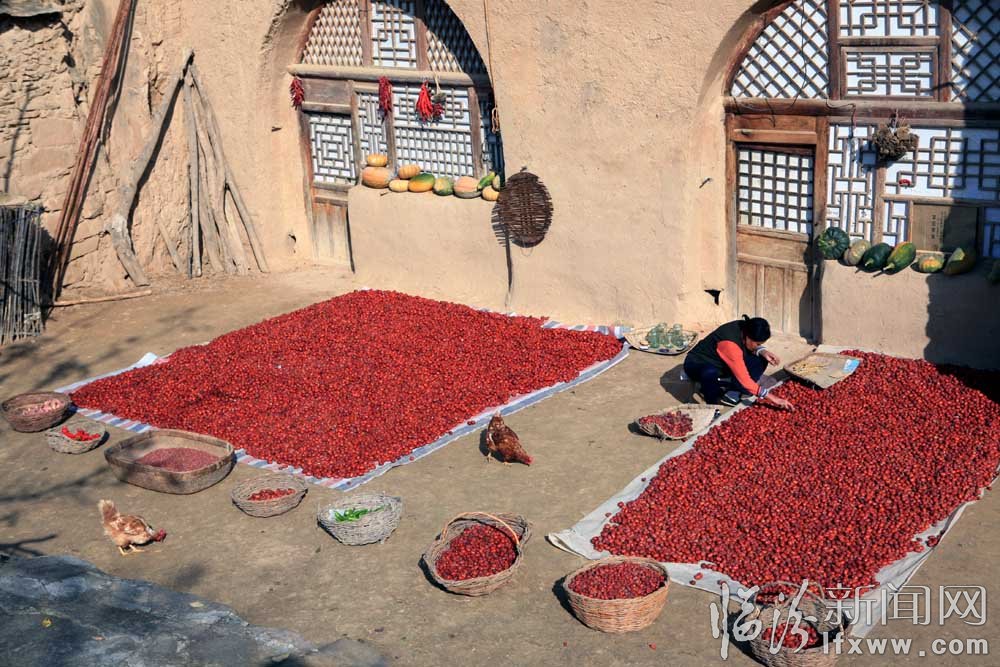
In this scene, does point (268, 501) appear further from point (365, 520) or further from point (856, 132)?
point (856, 132)

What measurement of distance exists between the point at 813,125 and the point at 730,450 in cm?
Answer: 306

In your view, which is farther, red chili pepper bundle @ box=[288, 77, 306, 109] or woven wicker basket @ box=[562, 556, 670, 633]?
red chili pepper bundle @ box=[288, 77, 306, 109]

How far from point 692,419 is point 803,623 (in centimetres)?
259

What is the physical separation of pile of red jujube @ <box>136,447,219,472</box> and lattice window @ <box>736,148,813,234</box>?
476 centimetres

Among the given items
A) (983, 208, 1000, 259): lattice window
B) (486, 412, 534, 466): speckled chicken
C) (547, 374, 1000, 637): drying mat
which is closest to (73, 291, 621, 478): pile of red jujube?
(486, 412, 534, 466): speckled chicken

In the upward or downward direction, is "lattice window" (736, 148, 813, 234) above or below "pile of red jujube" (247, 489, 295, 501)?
above

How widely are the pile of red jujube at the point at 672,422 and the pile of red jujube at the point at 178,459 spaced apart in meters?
2.90

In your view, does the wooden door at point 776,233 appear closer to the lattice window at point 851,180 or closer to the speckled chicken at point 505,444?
the lattice window at point 851,180

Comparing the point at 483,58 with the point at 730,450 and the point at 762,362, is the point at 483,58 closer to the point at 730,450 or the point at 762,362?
the point at 762,362

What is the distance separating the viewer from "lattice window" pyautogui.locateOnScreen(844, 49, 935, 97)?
319 inches

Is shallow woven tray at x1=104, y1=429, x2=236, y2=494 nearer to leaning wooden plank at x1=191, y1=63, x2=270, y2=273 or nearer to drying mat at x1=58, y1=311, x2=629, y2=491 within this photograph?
drying mat at x1=58, y1=311, x2=629, y2=491

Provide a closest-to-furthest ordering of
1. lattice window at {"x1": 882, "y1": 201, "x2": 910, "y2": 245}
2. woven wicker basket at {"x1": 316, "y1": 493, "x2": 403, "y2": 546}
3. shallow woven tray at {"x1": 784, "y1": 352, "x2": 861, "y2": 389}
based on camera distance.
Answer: woven wicker basket at {"x1": 316, "y1": 493, "x2": 403, "y2": 546} < shallow woven tray at {"x1": 784, "y1": 352, "x2": 861, "y2": 389} < lattice window at {"x1": 882, "y1": 201, "x2": 910, "y2": 245}

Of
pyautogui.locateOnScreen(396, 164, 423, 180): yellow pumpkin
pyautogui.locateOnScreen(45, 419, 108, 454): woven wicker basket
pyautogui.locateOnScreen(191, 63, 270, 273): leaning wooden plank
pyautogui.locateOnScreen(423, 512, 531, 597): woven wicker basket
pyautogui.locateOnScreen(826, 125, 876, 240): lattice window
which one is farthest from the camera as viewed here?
pyautogui.locateOnScreen(191, 63, 270, 273): leaning wooden plank

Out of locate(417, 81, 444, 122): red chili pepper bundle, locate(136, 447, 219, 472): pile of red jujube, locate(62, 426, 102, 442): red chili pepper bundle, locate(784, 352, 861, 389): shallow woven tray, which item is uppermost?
locate(417, 81, 444, 122): red chili pepper bundle
